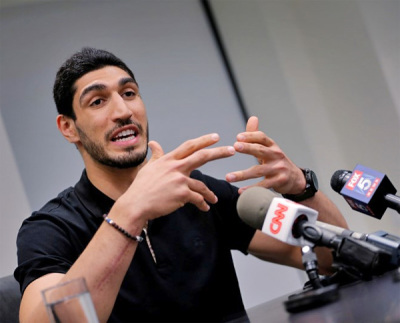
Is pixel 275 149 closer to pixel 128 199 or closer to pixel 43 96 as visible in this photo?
pixel 128 199

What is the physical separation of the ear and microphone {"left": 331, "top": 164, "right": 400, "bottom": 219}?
89 cm

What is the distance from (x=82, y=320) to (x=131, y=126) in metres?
1.00

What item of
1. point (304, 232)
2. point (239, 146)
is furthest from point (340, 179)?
point (304, 232)

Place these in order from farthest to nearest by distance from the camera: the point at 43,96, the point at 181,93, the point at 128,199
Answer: the point at 181,93
the point at 43,96
the point at 128,199

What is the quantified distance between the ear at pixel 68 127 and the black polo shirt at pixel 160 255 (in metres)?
0.15

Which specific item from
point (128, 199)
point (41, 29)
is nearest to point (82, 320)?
point (128, 199)

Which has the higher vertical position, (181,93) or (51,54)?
(51,54)

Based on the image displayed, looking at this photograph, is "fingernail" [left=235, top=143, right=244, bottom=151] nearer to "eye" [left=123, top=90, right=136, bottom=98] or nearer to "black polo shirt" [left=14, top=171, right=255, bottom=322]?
"black polo shirt" [left=14, top=171, right=255, bottom=322]

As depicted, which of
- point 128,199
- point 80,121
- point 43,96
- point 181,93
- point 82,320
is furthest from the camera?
point 181,93

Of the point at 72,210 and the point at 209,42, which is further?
the point at 209,42

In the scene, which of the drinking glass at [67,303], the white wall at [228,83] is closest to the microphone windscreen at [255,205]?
the drinking glass at [67,303]

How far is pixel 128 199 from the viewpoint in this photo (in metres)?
1.41

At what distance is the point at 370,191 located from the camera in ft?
4.21

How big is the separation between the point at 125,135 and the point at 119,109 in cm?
7
